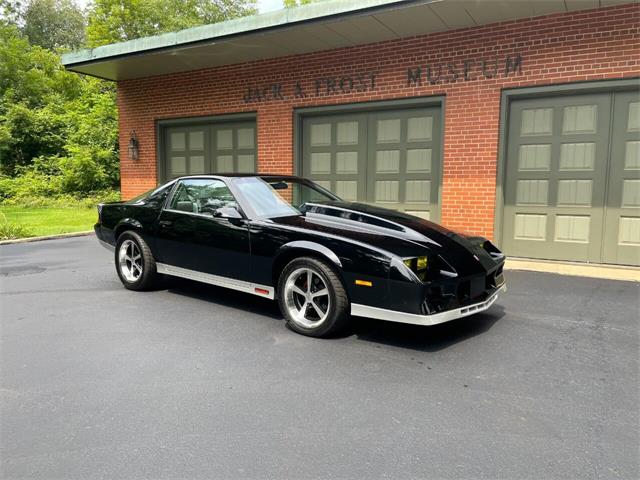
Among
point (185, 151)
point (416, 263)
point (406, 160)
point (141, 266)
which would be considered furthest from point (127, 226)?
point (185, 151)

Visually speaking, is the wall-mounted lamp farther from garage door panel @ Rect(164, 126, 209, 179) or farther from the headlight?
the headlight

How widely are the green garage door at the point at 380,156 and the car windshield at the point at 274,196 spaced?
11.6 feet

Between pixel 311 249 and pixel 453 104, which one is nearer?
pixel 311 249

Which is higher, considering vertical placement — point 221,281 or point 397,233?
point 397,233

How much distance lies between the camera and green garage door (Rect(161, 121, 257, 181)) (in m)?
10.4

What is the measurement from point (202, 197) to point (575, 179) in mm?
5607

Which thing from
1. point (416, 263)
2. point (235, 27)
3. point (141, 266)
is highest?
point (235, 27)

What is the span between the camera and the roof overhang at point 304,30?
22.5 feet

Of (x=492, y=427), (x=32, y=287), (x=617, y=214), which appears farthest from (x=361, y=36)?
(x=492, y=427)

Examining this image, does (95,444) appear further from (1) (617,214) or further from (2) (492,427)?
(1) (617,214)

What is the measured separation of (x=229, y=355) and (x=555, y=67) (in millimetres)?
6402

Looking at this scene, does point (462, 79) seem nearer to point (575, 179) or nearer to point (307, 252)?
point (575, 179)

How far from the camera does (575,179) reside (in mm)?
7395

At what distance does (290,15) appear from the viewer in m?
7.62
